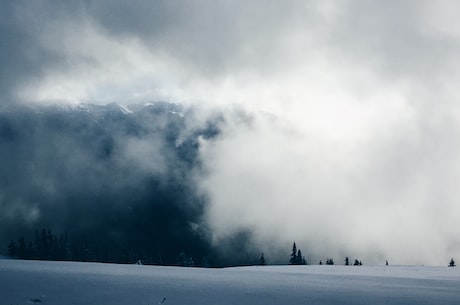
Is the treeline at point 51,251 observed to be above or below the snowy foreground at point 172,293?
below

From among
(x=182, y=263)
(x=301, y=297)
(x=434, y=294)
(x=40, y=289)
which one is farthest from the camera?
(x=182, y=263)

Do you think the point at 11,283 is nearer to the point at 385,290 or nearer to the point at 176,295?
the point at 176,295

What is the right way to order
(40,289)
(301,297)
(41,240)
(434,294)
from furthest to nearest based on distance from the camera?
(41,240), (434,294), (301,297), (40,289)

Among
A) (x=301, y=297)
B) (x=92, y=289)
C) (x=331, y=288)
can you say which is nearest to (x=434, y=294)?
(x=331, y=288)

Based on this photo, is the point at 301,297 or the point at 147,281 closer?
the point at 301,297

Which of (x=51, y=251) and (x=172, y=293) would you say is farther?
(x=51, y=251)

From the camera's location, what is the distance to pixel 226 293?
18.4 metres

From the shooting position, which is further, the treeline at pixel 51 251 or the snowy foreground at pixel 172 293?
the treeline at pixel 51 251

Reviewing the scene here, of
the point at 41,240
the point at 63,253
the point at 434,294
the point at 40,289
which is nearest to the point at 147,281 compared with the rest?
the point at 40,289

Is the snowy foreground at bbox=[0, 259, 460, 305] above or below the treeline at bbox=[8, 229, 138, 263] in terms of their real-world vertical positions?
above

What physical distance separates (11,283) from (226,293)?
9.81 metres

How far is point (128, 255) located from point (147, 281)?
173m

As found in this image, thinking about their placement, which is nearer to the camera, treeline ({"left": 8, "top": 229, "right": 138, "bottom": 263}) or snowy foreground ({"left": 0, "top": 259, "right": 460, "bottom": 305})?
snowy foreground ({"left": 0, "top": 259, "right": 460, "bottom": 305})

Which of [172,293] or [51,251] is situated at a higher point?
[172,293]
